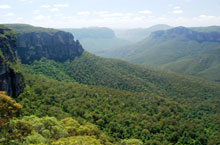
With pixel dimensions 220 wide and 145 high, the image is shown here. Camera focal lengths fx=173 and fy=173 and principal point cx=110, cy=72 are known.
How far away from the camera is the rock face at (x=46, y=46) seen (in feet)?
399

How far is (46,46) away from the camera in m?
142

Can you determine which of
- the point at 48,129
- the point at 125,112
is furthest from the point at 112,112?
the point at 48,129

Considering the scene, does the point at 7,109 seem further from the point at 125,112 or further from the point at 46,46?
the point at 46,46


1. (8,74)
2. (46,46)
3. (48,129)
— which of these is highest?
(46,46)

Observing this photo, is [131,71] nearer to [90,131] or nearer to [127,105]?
[127,105]

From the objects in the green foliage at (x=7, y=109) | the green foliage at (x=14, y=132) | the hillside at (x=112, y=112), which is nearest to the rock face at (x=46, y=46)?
the hillside at (x=112, y=112)

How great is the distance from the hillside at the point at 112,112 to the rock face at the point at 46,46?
362 cm

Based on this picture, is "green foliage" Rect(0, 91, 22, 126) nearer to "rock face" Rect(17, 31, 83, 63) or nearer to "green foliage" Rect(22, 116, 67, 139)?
"green foliage" Rect(22, 116, 67, 139)

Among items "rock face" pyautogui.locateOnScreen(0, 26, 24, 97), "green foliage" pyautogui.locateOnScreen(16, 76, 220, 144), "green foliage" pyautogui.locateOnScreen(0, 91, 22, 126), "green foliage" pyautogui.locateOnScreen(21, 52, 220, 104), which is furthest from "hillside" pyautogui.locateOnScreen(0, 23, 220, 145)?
"rock face" pyautogui.locateOnScreen(0, 26, 24, 97)

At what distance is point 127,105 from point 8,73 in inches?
1877

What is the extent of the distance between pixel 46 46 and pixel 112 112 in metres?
98.6

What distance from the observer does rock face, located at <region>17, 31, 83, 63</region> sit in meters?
122

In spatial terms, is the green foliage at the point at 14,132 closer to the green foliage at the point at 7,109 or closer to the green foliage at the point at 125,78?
the green foliage at the point at 7,109

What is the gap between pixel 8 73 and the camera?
58312 millimetres
